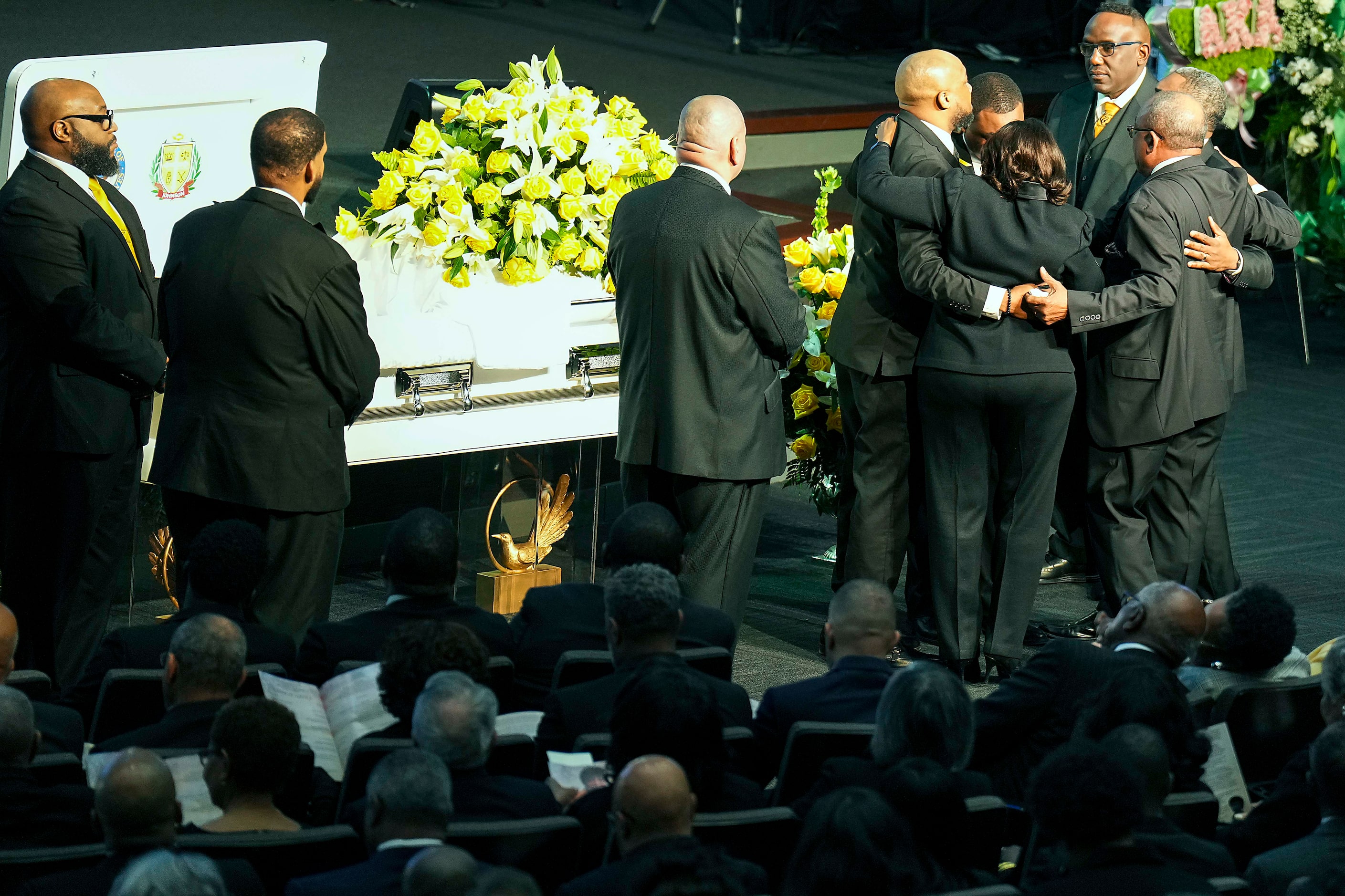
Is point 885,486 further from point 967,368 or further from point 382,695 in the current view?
point 382,695

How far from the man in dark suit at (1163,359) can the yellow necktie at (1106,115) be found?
0.28m

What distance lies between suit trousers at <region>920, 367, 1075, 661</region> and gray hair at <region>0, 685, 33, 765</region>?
8.85 ft

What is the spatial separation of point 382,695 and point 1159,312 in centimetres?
281

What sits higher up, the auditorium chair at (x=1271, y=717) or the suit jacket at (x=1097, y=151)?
the suit jacket at (x=1097, y=151)

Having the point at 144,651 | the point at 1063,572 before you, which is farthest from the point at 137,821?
the point at 1063,572

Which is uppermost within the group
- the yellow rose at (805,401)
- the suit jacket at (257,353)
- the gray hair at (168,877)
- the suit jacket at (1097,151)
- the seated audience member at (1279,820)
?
the suit jacket at (1097,151)

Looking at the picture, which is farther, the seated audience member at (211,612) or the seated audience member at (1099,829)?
the seated audience member at (211,612)

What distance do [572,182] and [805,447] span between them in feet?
3.89

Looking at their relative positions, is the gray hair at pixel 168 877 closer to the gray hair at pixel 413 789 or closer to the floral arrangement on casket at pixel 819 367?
the gray hair at pixel 413 789

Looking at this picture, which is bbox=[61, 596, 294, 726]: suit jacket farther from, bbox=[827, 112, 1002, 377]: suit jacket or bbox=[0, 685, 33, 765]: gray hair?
bbox=[827, 112, 1002, 377]: suit jacket

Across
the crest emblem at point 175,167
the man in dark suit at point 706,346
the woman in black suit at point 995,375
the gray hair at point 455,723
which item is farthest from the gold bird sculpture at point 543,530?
the gray hair at point 455,723

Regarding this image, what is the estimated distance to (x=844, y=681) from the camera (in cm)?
336

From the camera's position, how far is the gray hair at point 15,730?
9.11ft

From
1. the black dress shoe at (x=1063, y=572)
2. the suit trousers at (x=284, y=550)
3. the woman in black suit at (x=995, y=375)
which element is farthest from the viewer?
the black dress shoe at (x=1063, y=572)
